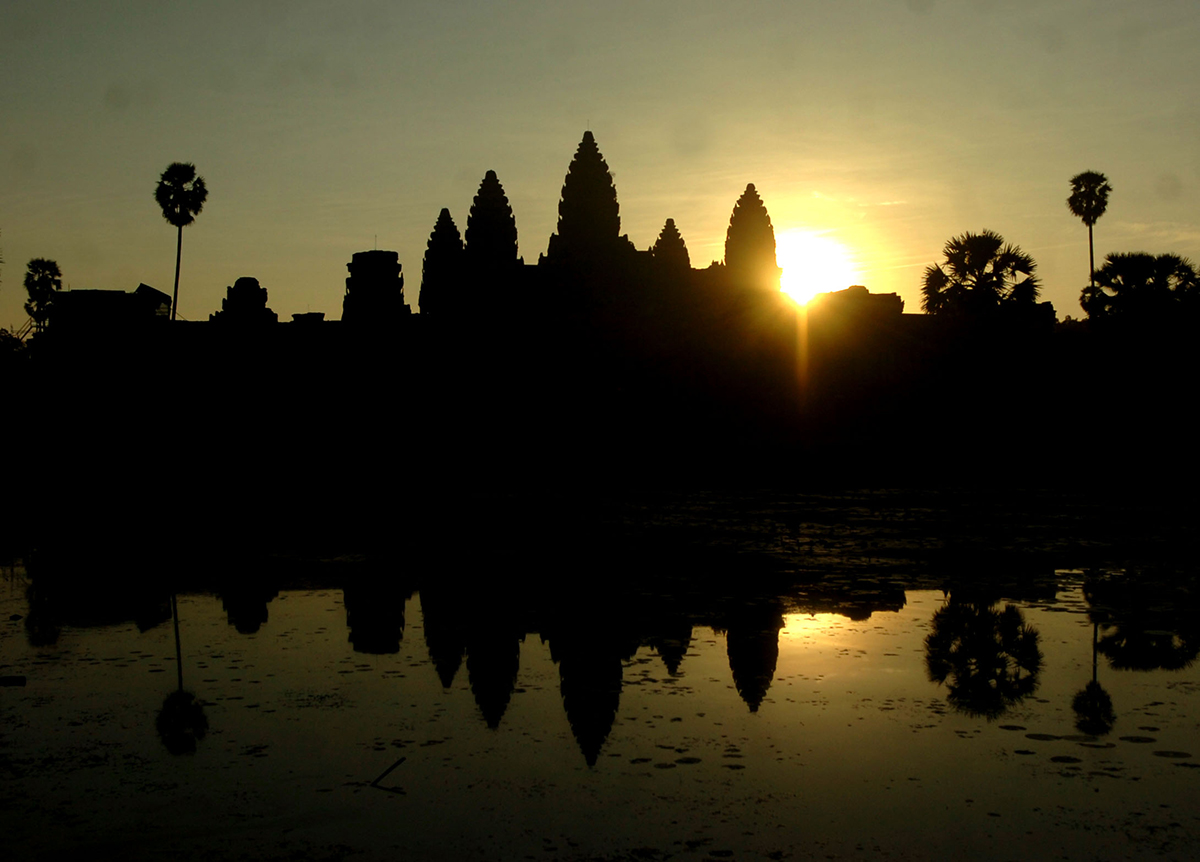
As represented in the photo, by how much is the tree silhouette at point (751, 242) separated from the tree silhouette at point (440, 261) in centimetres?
1442

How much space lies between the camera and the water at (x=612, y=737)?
5.66 m

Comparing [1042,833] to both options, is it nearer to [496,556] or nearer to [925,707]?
[925,707]

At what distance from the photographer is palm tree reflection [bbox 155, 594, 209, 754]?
716 centimetres

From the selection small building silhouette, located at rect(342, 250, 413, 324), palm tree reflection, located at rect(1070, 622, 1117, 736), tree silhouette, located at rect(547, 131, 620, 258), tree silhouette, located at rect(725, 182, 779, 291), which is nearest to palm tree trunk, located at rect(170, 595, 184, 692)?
palm tree reflection, located at rect(1070, 622, 1117, 736)

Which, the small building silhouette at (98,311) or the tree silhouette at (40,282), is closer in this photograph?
the small building silhouette at (98,311)

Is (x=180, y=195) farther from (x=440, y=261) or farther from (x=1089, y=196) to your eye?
(x=1089, y=196)

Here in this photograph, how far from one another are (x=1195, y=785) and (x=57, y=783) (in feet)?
20.0

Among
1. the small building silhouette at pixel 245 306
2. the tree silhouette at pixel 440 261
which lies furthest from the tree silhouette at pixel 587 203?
the small building silhouette at pixel 245 306

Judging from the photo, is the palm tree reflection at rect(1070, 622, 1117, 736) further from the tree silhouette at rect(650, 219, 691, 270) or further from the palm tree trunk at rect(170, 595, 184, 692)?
the tree silhouette at rect(650, 219, 691, 270)

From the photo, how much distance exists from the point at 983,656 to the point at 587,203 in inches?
2053

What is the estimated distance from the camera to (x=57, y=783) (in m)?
6.46

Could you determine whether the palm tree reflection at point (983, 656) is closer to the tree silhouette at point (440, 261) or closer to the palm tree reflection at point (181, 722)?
the palm tree reflection at point (181, 722)

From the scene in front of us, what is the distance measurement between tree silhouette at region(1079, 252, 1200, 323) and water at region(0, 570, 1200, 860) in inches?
1266

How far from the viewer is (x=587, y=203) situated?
Result: 5950cm
